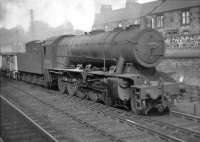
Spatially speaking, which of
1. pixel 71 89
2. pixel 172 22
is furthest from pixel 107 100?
pixel 172 22

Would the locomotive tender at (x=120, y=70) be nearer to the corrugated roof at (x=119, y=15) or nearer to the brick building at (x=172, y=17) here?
the brick building at (x=172, y=17)

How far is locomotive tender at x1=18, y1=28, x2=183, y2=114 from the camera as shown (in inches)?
393

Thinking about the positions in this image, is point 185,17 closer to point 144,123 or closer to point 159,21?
point 159,21

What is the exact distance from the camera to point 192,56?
52.1 feet

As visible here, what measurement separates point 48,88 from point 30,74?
3521 mm

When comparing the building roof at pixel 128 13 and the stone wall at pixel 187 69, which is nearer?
the stone wall at pixel 187 69

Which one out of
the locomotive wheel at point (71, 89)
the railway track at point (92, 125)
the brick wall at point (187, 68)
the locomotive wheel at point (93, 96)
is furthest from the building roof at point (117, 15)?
the railway track at point (92, 125)

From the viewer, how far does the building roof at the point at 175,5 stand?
107 feet

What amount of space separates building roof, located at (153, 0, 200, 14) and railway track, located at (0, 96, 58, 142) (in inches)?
1045

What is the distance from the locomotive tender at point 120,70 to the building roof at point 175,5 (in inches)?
850

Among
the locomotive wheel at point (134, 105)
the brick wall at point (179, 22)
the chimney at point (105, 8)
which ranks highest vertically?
the chimney at point (105, 8)

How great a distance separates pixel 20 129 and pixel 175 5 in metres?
30.3

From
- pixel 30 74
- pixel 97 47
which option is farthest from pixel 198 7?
pixel 97 47

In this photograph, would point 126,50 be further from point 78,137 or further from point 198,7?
point 198,7
